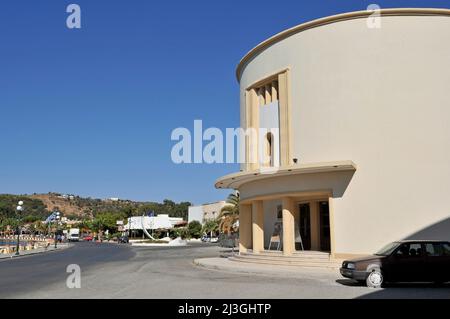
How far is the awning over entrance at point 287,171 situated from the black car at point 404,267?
6610mm

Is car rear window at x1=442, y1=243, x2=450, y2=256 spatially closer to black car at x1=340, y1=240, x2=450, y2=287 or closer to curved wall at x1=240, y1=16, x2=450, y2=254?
black car at x1=340, y1=240, x2=450, y2=287

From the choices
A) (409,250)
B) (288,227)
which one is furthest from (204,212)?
(409,250)

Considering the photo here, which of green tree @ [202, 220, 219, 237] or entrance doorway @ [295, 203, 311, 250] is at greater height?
entrance doorway @ [295, 203, 311, 250]

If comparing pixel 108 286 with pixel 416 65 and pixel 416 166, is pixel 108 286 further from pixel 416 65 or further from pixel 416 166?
pixel 416 65

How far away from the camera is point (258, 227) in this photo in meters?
25.9

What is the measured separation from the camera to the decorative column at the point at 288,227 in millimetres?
22578

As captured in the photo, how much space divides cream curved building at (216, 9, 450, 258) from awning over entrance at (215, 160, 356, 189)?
0.17ft

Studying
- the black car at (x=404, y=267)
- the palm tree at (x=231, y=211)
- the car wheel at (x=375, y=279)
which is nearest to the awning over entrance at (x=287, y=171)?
the black car at (x=404, y=267)

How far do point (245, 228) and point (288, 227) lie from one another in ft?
19.7

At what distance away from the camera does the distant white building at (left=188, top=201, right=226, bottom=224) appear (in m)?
101

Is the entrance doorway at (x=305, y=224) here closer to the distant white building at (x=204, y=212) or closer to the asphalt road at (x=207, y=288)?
the asphalt road at (x=207, y=288)

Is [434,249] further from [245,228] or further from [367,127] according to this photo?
[245,228]

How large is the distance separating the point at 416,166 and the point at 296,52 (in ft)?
27.8

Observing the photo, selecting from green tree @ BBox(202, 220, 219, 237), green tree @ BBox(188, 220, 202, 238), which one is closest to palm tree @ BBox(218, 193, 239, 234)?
green tree @ BBox(202, 220, 219, 237)
